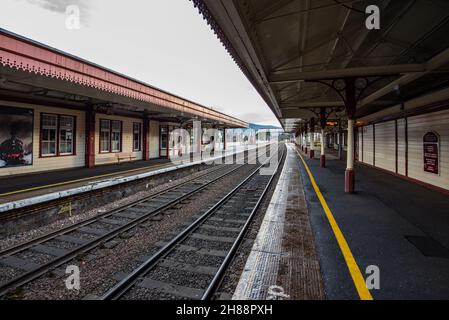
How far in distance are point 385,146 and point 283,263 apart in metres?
12.2

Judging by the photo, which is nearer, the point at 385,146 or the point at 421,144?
the point at 421,144

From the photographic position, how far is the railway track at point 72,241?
3.86 m

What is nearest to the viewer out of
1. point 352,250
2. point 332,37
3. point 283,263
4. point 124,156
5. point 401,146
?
point 283,263

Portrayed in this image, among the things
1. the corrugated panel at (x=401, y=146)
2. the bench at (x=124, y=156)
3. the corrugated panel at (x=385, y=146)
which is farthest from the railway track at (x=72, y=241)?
the corrugated panel at (x=385, y=146)

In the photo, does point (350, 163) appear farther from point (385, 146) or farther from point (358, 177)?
point (385, 146)

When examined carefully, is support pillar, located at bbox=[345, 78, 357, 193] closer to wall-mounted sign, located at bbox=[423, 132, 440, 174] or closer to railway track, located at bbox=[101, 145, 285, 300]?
wall-mounted sign, located at bbox=[423, 132, 440, 174]

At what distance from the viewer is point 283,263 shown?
148 inches

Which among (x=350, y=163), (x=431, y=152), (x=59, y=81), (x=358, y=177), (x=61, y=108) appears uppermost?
(x=59, y=81)

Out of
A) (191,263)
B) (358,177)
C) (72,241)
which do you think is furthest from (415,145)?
(72,241)

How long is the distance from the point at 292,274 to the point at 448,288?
73.2 inches

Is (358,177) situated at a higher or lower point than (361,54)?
lower

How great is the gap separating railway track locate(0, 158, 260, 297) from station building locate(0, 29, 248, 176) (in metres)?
4.21

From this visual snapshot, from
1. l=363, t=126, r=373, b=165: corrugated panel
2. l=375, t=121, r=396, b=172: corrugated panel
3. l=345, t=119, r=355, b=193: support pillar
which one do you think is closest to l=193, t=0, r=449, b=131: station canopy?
l=345, t=119, r=355, b=193: support pillar
